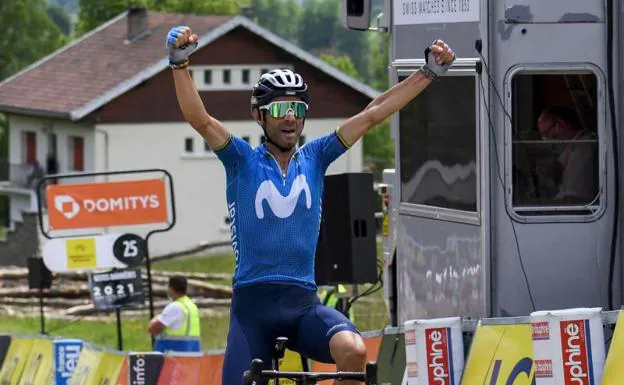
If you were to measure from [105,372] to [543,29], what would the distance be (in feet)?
14.0

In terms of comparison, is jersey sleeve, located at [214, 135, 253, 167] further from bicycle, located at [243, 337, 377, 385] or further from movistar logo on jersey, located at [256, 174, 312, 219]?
bicycle, located at [243, 337, 377, 385]

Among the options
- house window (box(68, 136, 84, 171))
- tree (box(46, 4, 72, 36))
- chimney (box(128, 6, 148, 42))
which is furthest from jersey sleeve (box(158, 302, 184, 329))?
tree (box(46, 4, 72, 36))

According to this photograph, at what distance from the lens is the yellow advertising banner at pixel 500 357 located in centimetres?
910

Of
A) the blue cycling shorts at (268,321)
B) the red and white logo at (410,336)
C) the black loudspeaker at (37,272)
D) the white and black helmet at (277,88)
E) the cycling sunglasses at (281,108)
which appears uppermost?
the white and black helmet at (277,88)

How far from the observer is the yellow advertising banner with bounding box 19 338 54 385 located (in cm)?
1359

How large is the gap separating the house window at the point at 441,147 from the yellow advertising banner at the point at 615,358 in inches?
76.0

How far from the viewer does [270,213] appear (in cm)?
773

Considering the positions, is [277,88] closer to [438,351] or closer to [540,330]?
[540,330]

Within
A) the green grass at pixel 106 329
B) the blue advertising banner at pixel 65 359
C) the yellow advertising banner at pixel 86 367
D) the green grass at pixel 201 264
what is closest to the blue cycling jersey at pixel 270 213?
the yellow advertising banner at pixel 86 367

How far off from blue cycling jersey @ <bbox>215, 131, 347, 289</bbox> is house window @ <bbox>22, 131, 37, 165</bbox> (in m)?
66.4

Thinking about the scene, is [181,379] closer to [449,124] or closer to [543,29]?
[449,124]

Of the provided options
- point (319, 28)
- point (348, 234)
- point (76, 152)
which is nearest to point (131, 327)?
point (348, 234)

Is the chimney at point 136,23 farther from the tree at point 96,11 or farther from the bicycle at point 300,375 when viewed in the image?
the bicycle at point 300,375

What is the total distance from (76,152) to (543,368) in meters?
60.5
